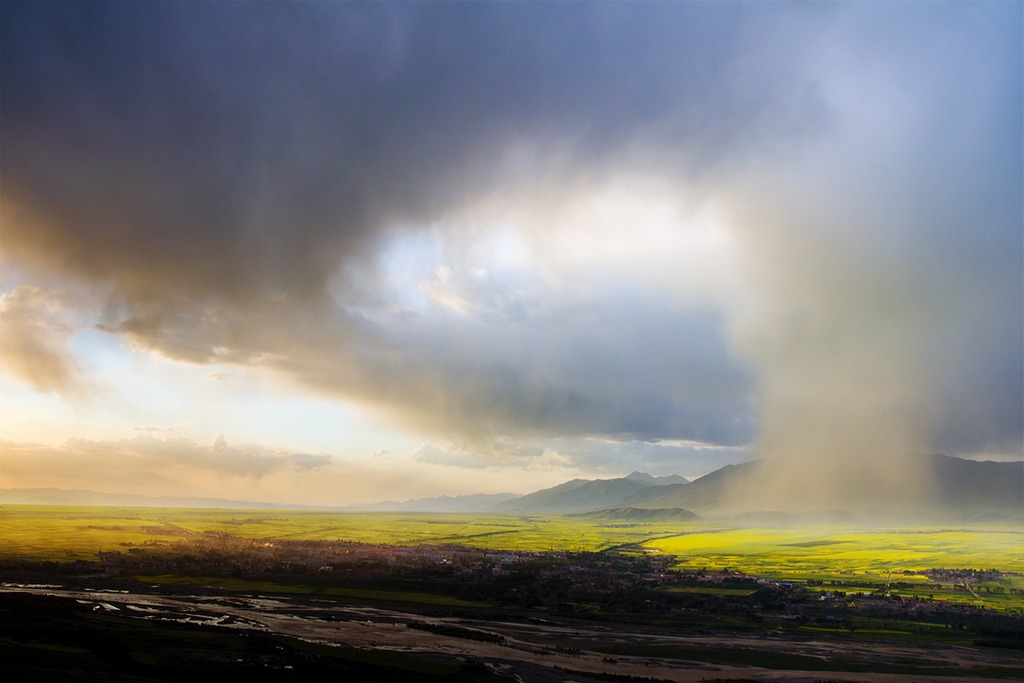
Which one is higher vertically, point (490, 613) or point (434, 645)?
point (434, 645)

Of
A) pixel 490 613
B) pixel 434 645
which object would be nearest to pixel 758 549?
pixel 490 613

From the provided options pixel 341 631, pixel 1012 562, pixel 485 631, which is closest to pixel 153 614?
pixel 341 631

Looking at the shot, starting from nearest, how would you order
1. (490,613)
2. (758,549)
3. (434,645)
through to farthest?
(434,645) < (490,613) < (758,549)

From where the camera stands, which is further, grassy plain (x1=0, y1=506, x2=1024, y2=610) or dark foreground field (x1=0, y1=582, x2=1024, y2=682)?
grassy plain (x1=0, y1=506, x2=1024, y2=610)

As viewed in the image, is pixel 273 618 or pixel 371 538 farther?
pixel 371 538

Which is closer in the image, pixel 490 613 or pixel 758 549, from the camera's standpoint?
pixel 490 613

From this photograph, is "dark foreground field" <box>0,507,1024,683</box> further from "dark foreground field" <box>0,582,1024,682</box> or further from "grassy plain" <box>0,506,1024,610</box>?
"grassy plain" <box>0,506,1024,610</box>

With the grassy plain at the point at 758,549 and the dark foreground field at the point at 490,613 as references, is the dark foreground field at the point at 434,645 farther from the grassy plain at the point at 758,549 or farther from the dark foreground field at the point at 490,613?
the grassy plain at the point at 758,549

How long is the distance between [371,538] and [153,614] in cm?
11566

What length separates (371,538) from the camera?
179 m

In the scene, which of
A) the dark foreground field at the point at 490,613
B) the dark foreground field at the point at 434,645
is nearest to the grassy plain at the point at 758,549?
the dark foreground field at the point at 490,613

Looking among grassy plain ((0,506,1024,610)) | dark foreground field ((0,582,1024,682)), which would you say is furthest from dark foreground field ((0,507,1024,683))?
grassy plain ((0,506,1024,610))

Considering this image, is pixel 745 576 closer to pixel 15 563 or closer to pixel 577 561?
pixel 577 561

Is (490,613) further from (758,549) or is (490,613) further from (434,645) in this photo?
(758,549)
